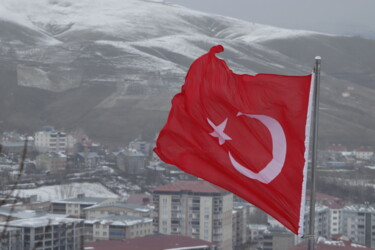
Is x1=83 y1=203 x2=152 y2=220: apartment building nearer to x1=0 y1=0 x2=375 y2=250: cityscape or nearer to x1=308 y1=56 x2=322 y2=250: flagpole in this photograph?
x1=0 y1=0 x2=375 y2=250: cityscape

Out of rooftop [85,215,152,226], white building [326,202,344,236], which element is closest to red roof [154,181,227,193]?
rooftop [85,215,152,226]

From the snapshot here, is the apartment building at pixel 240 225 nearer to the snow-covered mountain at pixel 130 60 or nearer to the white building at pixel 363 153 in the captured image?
the white building at pixel 363 153

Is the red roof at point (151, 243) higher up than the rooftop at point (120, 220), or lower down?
lower down

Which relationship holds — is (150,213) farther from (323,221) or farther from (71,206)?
(323,221)

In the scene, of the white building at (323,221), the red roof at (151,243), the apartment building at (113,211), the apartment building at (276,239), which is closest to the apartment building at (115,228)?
the red roof at (151,243)

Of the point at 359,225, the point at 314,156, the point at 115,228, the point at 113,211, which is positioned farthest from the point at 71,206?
the point at 314,156
